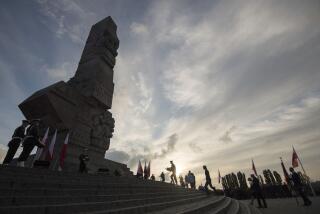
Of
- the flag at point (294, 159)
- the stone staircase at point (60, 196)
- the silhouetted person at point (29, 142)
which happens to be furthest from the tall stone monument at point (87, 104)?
the flag at point (294, 159)

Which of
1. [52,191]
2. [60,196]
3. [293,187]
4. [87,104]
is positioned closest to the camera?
[60,196]

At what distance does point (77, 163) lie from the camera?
10.8 metres

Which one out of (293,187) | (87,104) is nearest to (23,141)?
(87,104)

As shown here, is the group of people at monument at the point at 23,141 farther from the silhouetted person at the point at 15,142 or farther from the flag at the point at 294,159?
the flag at the point at 294,159

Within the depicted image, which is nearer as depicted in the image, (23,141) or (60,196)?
(60,196)

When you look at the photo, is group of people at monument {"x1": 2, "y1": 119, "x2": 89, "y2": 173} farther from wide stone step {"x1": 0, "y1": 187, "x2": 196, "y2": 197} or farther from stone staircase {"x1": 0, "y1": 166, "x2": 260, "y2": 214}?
wide stone step {"x1": 0, "y1": 187, "x2": 196, "y2": 197}

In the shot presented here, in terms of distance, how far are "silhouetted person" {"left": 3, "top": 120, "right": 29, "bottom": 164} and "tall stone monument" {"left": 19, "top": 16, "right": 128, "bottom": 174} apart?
405 centimetres

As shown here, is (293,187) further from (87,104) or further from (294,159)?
(87,104)

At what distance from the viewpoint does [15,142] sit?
6344 millimetres

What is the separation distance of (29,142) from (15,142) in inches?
18.1

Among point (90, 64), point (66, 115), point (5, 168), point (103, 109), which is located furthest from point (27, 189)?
point (90, 64)

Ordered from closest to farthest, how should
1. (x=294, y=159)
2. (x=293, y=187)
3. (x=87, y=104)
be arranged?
(x=293, y=187)
(x=294, y=159)
(x=87, y=104)

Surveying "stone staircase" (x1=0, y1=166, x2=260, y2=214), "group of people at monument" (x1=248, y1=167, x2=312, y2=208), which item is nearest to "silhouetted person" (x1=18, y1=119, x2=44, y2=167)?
"stone staircase" (x1=0, y1=166, x2=260, y2=214)

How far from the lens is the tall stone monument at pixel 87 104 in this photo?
35.8ft
